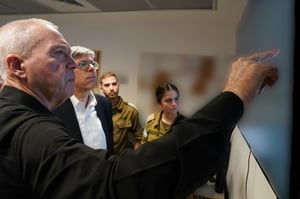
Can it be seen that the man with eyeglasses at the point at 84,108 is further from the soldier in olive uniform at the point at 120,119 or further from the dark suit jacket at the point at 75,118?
the soldier in olive uniform at the point at 120,119

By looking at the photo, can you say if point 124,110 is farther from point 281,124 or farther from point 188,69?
point 281,124

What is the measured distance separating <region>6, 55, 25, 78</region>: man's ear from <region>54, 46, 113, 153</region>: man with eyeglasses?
0.83m

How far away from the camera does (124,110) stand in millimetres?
3293

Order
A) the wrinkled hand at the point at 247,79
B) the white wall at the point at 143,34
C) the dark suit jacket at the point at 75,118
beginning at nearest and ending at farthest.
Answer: the wrinkled hand at the point at 247,79, the dark suit jacket at the point at 75,118, the white wall at the point at 143,34

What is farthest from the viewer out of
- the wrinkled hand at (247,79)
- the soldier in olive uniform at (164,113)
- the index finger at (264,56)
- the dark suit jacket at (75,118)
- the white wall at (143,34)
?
the white wall at (143,34)

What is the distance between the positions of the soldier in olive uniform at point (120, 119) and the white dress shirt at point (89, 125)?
4.39 ft

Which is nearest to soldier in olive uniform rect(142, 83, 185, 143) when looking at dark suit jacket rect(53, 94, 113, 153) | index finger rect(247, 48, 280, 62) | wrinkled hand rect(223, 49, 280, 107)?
dark suit jacket rect(53, 94, 113, 153)

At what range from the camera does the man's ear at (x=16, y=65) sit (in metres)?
0.78

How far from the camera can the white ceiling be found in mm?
3123

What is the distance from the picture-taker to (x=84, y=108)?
174 centimetres

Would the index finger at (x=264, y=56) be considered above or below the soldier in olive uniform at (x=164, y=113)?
above

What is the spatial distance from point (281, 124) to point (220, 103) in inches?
10.3

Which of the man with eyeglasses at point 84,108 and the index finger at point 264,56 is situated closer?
the index finger at point 264,56

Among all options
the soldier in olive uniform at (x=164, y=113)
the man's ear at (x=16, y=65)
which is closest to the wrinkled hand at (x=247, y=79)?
the man's ear at (x=16, y=65)
